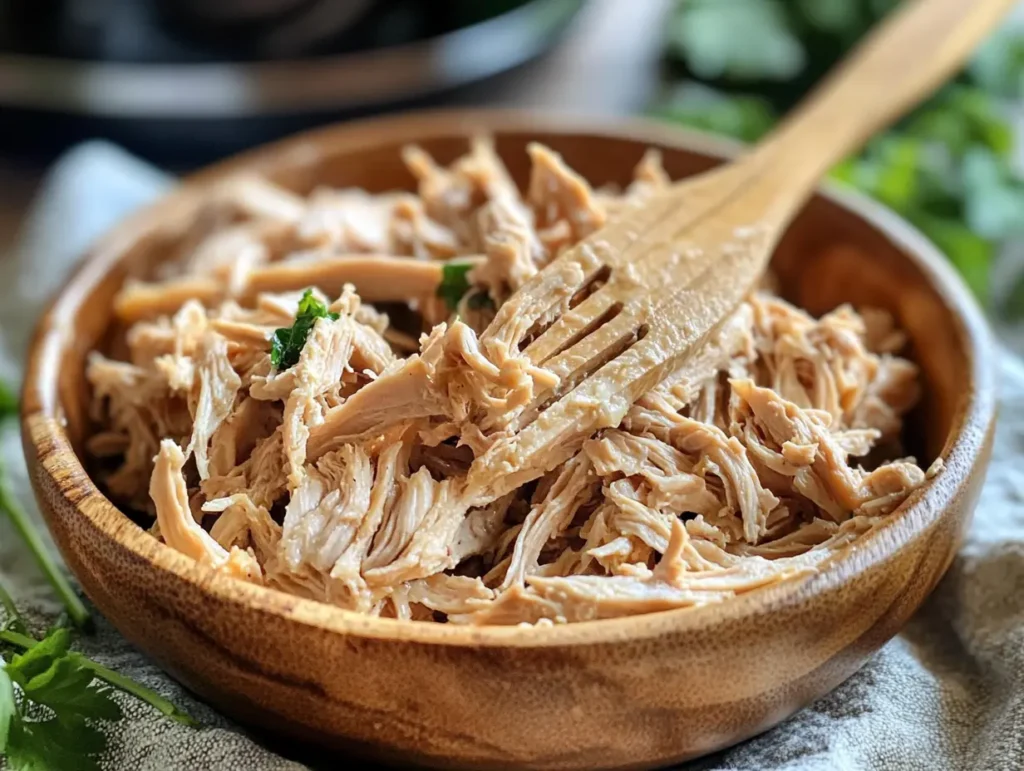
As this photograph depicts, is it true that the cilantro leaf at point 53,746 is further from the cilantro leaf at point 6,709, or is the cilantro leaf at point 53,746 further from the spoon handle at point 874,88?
the spoon handle at point 874,88

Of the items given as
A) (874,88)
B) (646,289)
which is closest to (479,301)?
(646,289)

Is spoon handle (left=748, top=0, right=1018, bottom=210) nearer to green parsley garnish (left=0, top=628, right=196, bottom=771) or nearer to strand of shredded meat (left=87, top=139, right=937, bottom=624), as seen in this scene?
strand of shredded meat (left=87, top=139, right=937, bottom=624)

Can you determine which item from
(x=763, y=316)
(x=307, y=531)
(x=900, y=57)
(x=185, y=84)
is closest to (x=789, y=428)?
(x=763, y=316)

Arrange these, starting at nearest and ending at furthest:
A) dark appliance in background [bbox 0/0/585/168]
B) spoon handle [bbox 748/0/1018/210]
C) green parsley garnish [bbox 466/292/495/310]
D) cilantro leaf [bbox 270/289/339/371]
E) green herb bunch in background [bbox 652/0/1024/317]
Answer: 1. cilantro leaf [bbox 270/289/339/371]
2. green parsley garnish [bbox 466/292/495/310]
3. spoon handle [bbox 748/0/1018/210]
4. green herb bunch in background [bbox 652/0/1024/317]
5. dark appliance in background [bbox 0/0/585/168]

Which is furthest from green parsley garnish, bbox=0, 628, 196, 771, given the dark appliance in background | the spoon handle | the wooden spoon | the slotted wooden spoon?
the dark appliance in background

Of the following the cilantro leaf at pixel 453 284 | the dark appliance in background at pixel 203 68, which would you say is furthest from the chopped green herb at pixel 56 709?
the dark appliance in background at pixel 203 68

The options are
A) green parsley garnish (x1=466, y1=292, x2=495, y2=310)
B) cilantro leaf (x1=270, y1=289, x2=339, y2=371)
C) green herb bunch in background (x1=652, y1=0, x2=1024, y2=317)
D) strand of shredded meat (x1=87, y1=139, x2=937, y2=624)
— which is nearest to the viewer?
strand of shredded meat (x1=87, y1=139, x2=937, y2=624)
